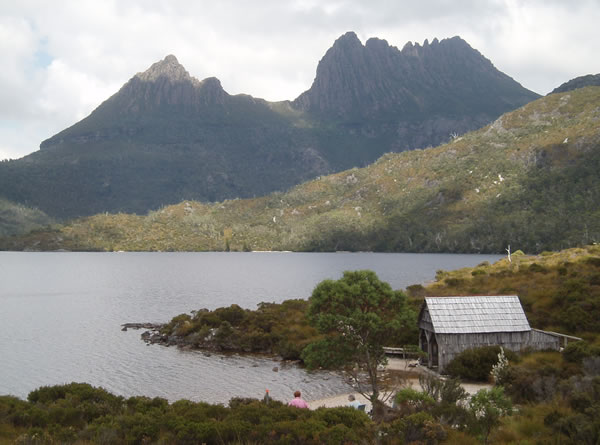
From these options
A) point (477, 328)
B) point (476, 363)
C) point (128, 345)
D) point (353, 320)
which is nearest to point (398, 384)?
point (476, 363)

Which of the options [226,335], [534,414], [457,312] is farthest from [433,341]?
[226,335]

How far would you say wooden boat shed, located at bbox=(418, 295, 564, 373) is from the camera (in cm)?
3266

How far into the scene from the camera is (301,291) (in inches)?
3962

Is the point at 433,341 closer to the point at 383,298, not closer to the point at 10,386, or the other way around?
the point at 383,298

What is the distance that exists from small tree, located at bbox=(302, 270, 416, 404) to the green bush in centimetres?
808

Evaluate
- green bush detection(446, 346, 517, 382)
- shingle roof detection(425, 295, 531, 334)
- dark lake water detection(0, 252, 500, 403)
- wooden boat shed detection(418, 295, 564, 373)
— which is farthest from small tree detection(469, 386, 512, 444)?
dark lake water detection(0, 252, 500, 403)

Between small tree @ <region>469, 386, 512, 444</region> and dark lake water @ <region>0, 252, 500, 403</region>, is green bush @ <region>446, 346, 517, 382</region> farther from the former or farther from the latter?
small tree @ <region>469, 386, 512, 444</region>

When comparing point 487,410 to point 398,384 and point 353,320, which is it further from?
point 398,384

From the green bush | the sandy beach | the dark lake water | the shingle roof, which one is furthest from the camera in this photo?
the dark lake water

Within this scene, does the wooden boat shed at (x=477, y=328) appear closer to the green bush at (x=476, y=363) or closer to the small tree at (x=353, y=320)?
the green bush at (x=476, y=363)

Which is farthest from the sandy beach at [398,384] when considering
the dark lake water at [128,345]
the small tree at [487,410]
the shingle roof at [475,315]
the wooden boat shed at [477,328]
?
the small tree at [487,410]

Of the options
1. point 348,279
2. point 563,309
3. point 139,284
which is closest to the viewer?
point 348,279

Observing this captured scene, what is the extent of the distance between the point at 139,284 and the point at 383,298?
355 ft

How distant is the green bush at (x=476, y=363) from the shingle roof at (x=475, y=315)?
1.50m
